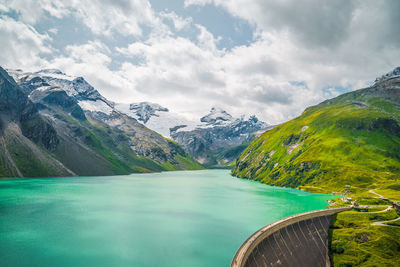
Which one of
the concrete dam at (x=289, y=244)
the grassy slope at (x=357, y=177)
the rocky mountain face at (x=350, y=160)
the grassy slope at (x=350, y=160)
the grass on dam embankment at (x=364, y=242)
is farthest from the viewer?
the rocky mountain face at (x=350, y=160)

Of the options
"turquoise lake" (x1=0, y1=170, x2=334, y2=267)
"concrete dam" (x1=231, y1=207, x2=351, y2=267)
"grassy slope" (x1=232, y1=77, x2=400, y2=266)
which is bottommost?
"turquoise lake" (x1=0, y1=170, x2=334, y2=267)

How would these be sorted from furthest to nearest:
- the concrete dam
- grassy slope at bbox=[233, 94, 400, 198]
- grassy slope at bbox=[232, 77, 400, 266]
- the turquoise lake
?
grassy slope at bbox=[233, 94, 400, 198], grassy slope at bbox=[232, 77, 400, 266], the turquoise lake, the concrete dam

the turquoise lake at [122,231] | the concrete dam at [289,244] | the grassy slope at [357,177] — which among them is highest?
the grassy slope at [357,177]

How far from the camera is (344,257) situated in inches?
1933

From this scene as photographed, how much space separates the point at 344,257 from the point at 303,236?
7.73 metres

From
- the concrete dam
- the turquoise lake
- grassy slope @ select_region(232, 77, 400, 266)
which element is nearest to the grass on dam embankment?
grassy slope @ select_region(232, 77, 400, 266)

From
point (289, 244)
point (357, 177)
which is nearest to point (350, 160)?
point (357, 177)

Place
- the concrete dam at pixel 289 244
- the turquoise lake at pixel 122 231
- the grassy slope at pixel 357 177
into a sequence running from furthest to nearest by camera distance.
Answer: the grassy slope at pixel 357 177, the turquoise lake at pixel 122 231, the concrete dam at pixel 289 244

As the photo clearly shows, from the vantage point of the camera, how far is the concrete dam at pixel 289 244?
135 ft

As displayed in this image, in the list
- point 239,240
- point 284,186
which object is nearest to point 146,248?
point 239,240

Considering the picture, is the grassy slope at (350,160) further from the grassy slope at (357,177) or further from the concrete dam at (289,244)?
the concrete dam at (289,244)

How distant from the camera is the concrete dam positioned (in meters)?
41.1

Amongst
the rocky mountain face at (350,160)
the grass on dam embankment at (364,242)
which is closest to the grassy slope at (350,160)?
the rocky mountain face at (350,160)

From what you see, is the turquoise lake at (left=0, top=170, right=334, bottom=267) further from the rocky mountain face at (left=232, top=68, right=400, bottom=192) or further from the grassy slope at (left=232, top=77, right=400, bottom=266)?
the rocky mountain face at (left=232, top=68, right=400, bottom=192)
